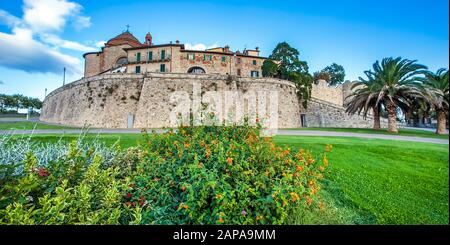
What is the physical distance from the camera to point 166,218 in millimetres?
2684

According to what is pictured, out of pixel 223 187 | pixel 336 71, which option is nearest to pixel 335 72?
pixel 336 71

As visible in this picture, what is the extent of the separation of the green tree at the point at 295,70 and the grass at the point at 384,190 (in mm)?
26857

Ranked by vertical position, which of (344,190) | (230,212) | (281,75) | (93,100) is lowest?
(344,190)

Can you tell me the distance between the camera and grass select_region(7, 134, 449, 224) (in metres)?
3.27

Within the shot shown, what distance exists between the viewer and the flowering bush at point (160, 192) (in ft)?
6.38

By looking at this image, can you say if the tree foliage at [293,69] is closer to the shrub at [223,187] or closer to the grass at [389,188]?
the grass at [389,188]

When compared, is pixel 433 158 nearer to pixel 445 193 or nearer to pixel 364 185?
pixel 445 193

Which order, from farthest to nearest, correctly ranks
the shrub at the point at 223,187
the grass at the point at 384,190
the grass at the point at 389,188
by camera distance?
the grass at the point at 389,188 < the grass at the point at 384,190 < the shrub at the point at 223,187

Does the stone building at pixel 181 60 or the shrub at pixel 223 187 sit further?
the stone building at pixel 181 60

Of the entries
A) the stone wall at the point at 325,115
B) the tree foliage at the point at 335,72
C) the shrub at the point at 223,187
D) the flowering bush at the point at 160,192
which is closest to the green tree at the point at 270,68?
the stone wall at the point at 325,115

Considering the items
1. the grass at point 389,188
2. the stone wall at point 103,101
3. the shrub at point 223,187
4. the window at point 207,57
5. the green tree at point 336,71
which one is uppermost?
the window at point 207,57
